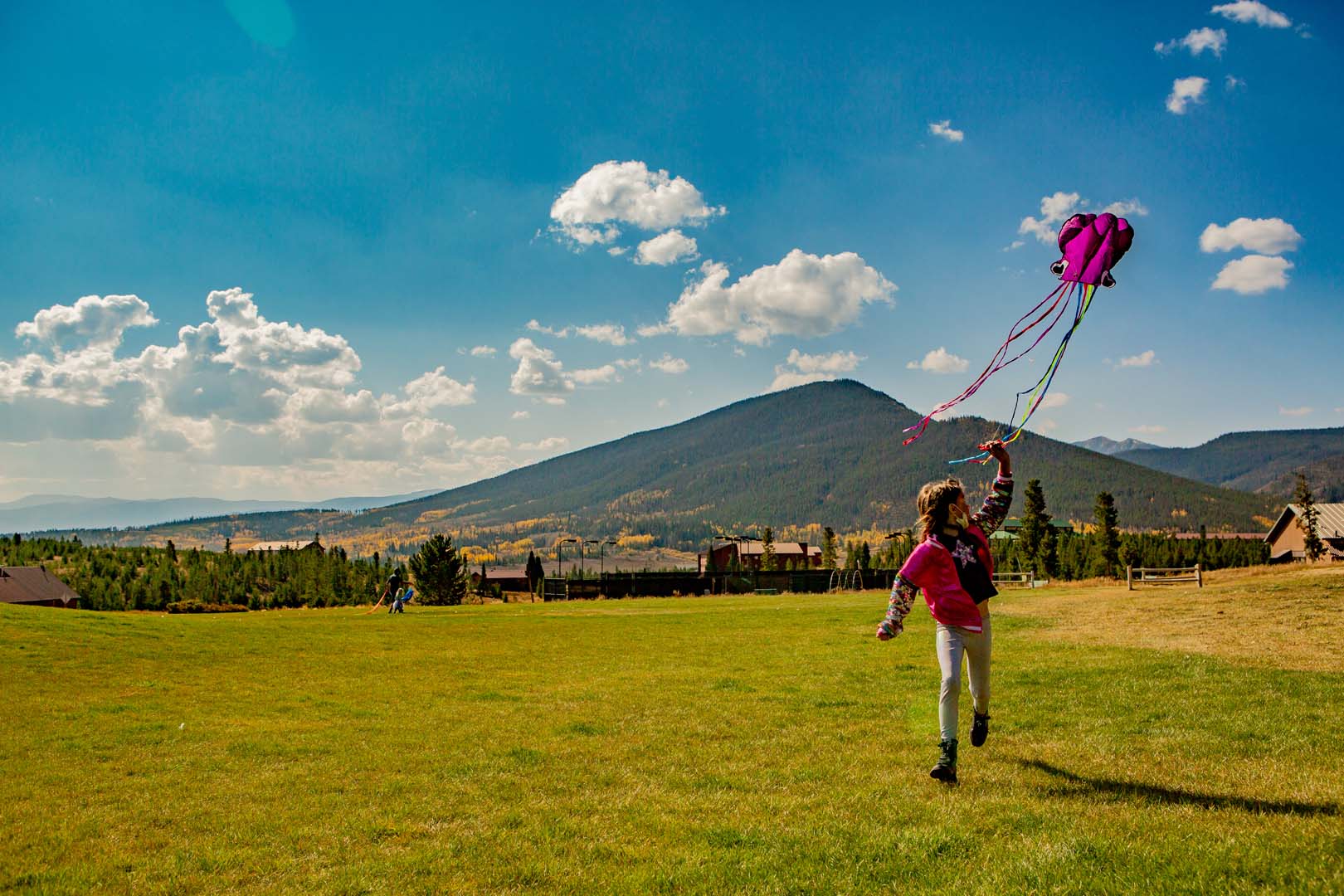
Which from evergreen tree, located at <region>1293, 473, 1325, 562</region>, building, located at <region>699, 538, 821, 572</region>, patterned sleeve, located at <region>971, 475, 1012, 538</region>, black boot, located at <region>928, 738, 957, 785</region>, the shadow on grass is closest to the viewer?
the shadow on grass

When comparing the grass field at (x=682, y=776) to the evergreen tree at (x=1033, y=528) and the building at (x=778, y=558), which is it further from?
the building at (x=778, y=558)

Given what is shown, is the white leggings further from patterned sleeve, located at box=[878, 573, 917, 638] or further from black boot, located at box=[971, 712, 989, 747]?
patterned sleeve, located at box=[878, 573, 917, 638]

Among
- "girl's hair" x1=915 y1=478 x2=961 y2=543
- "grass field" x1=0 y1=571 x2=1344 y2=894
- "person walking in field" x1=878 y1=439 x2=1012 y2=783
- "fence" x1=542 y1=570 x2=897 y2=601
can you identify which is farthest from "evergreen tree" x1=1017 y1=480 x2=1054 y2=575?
"girl's hair" x1=915 y1=478 x2=961 y2=543

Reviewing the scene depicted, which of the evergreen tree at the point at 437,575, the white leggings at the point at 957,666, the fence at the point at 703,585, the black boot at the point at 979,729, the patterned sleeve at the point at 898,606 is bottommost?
the fence at the point at 703,585

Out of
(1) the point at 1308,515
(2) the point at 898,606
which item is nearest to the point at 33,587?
(2) the point at 898,606

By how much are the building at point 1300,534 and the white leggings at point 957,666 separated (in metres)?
86.8

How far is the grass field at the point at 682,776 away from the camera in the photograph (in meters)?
5.76

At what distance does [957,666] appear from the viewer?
8000 mm

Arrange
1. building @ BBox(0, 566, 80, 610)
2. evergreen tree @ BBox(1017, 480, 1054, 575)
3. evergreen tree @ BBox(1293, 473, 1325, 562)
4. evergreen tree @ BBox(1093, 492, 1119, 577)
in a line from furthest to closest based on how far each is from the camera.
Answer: evergreen tree @ BBox(1017, 480, 1054, 575) → evergreen tree @ BBox(1093, 492, 1119, 577) → building @ BBox(0, 566, 80, 610) → evergreen tree @ BBox(1293, 473, 1325, 562)

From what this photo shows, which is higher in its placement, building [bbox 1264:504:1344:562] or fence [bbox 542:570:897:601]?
building [bbox 1264:504:1344:562]

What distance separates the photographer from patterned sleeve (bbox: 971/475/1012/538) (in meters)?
8.55

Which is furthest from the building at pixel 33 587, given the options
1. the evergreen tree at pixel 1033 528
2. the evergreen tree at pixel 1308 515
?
the evergreen tree at pixel 1308 515

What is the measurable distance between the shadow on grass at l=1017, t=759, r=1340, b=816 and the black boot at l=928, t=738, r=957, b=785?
38.3 inches

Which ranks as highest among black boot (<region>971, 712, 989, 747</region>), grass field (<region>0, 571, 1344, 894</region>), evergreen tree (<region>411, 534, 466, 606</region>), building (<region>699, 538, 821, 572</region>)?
black boot (<region>971, 712, 989, 747</region>)
